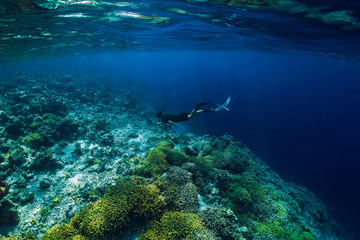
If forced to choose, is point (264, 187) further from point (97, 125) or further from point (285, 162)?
point (285, 162)

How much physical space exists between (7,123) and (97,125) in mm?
5374

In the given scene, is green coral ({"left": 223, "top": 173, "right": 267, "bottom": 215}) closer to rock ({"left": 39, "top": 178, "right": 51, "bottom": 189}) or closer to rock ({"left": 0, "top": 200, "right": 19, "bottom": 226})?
rock ({"left": 0, "top": 200, "right": 19, "bottom": 226})

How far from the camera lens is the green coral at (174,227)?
4895 millimetres

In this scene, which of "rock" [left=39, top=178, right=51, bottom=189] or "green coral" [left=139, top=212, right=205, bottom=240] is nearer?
"green coral" [left=139, top=212, right=205, bottom=240]

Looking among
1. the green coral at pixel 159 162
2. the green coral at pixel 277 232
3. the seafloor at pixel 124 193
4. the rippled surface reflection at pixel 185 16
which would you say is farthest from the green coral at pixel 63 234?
the rippled surface reflection at pixel 185 16

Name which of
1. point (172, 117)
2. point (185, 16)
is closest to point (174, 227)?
point (172, 117)

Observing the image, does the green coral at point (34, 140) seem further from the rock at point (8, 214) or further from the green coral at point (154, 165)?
the green coral at point (154, 165)

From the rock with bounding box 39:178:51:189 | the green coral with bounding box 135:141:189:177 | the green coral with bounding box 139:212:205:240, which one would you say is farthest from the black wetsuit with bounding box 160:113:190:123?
the rock with bounding box 39:178:51:189

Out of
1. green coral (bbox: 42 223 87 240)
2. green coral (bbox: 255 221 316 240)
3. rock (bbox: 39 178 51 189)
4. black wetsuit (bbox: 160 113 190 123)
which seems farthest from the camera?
black wetsuit (bbox: 160 113 190 123)

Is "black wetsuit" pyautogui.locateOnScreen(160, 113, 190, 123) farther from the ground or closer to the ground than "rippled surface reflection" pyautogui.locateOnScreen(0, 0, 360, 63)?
closer to the ground

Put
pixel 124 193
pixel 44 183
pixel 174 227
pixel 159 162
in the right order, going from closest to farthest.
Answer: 1. pixel 174 227
2. pixel 124 193
3. pixel 44 183
4. pixel 159 162

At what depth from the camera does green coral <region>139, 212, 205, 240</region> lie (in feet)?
16.1

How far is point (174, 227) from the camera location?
5.09m

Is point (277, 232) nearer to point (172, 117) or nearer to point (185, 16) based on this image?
point (172, 117)
